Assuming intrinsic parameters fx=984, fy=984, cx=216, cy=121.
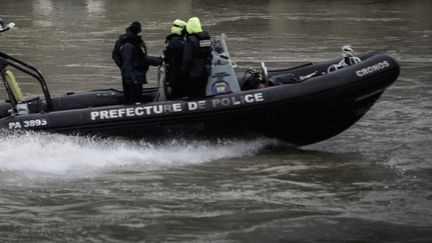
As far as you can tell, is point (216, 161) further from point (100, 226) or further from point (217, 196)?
point (100, 226)

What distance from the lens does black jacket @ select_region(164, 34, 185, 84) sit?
9758 millimetres

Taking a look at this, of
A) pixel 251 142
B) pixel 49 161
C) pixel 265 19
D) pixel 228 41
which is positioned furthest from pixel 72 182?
pixel 265 19

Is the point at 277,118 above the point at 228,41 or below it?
above

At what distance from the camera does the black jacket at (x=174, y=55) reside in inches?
384

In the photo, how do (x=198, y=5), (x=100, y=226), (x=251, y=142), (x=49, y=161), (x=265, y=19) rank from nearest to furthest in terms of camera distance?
(x=100, y=226) < (x=49, y=161) < (x=251, y=142) < (x=265, y=19) < (x=198, y=5)

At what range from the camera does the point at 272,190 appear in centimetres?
867

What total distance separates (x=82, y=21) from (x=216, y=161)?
20.0m

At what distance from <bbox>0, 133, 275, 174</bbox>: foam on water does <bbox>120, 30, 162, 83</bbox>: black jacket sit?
0.67 meters

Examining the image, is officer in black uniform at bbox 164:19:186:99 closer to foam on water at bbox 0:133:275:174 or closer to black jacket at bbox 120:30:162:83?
black jacket at bbox 120:30:162:83

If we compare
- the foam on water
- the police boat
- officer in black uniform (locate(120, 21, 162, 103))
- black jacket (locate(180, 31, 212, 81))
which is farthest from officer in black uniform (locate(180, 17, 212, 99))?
the foam on water

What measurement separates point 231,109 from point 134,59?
110 centimetres

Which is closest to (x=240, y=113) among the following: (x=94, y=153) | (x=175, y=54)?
(x=175, y=54)

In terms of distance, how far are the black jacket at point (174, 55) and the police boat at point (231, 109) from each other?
0.62 ft

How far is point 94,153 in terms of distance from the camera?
9.64 meters
